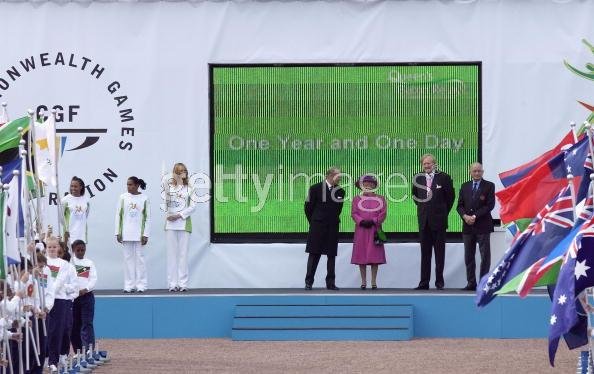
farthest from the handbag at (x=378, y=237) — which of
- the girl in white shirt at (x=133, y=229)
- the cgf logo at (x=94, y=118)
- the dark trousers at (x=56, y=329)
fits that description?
the dark trousers at (x=56, y=329)

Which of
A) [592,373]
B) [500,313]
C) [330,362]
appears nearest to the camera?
[592,373]

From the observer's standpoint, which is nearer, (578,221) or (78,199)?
(578,221)

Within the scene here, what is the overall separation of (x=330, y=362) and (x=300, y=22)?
7.36 metres

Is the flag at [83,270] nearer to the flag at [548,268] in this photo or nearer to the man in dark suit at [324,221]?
the man in dark suit at [324,221]

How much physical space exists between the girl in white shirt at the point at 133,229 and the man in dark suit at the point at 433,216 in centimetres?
421

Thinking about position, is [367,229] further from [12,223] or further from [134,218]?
[12,223]

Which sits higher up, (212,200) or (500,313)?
(212,200)

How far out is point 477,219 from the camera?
23578 mm

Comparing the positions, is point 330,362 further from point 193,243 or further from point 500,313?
point 193,243

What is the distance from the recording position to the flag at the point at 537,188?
15707 millimetres

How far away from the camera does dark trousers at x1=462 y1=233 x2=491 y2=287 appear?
2353 centimetres

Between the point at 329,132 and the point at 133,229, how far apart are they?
11.5 feet

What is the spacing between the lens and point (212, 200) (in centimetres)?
2492

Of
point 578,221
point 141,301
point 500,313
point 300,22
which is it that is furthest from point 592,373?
point 300,22
